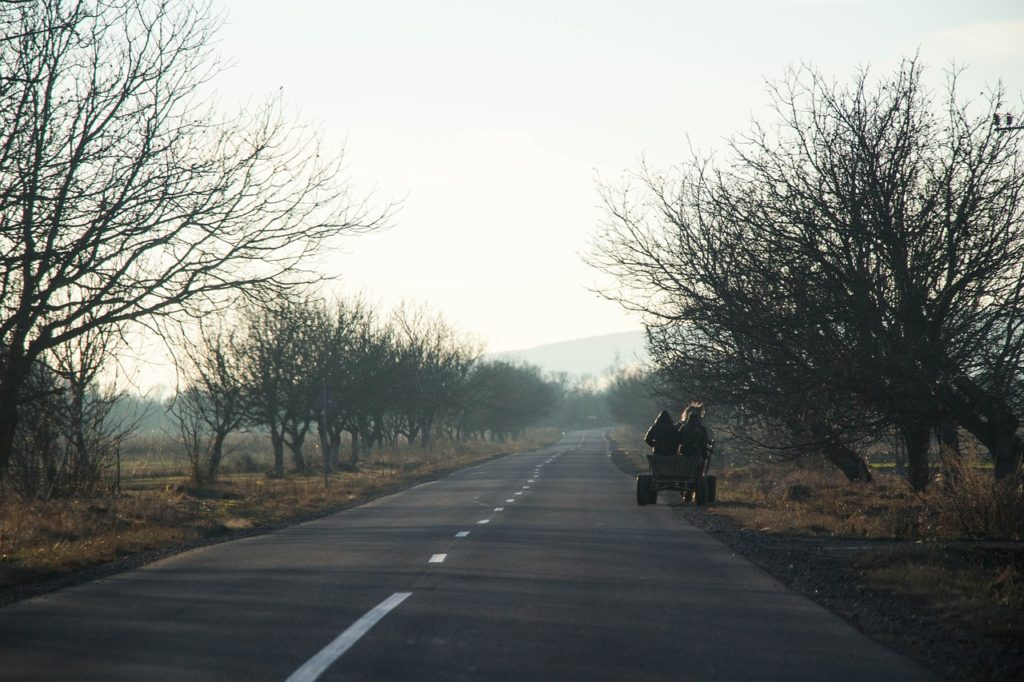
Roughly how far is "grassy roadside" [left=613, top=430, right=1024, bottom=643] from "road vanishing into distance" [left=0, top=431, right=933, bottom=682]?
1.26 m

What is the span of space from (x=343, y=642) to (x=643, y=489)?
1805 cm

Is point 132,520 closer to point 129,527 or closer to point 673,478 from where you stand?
point 129,527

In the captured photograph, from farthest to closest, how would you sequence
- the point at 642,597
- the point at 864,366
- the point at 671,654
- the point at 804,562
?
the point at 864,366 → the point at 804,562 → the point at 642,597 → the point at 671,654

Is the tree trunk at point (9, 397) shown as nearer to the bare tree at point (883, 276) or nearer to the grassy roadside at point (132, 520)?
the grassy roadside at point (132, 520)

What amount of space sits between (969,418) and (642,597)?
36.5ft

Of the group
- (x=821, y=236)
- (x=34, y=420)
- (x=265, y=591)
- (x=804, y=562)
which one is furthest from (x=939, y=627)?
(x=34, y=420)

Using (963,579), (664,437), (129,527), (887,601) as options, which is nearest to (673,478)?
(664,437)

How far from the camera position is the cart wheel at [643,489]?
25.2 meters

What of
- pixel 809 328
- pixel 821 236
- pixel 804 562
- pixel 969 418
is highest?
pixel 821 236

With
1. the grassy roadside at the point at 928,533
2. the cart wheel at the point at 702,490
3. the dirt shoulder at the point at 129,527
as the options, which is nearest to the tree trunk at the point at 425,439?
the dirt shoulder at the point at 129,527

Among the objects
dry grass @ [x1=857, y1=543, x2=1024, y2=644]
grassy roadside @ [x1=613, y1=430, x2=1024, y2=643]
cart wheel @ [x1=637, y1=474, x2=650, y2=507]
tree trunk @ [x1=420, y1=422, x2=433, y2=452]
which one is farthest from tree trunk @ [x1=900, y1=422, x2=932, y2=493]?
tree trunk @ [x1=420, y1=422, x2=433, y2=452]

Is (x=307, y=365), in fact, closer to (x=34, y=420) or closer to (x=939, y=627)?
(x=34, y=420)

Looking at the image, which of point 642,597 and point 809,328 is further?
point 809,328

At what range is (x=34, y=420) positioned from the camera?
68.0ft
